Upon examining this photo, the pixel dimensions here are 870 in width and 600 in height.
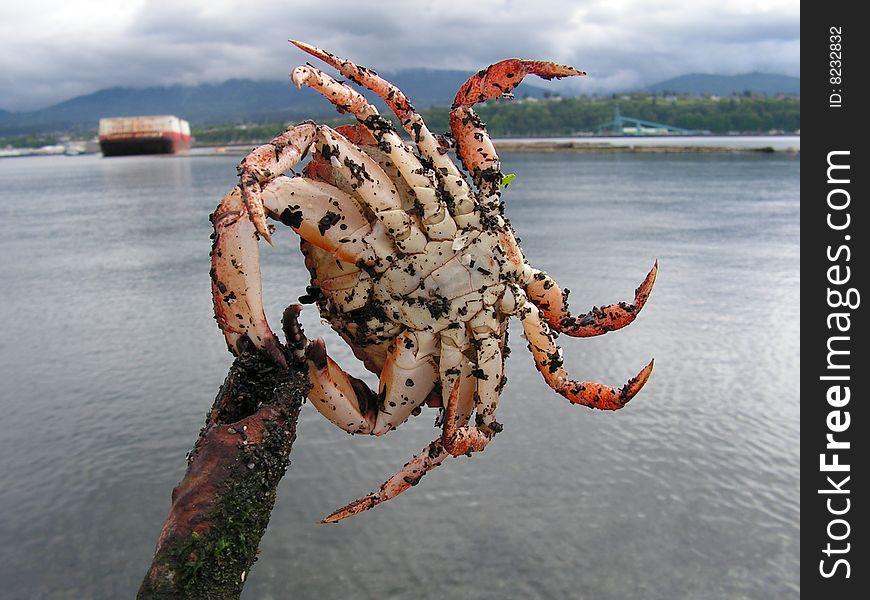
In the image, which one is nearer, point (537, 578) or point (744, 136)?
point (537, 578)

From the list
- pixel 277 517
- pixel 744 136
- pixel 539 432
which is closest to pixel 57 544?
pixel 277 517

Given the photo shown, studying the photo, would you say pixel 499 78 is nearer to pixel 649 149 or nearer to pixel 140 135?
pixel 649 149

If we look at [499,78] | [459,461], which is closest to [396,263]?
[499,78]

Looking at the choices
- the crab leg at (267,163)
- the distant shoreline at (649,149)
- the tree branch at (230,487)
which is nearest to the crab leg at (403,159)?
the crab leg at (267,163)

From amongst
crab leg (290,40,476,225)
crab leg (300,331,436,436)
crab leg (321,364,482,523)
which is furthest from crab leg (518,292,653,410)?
crab leg (290,40,476,225)

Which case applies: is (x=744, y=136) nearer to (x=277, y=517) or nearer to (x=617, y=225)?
(x=617, y=225)
